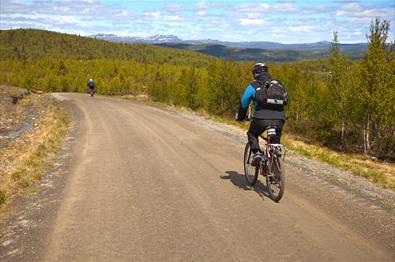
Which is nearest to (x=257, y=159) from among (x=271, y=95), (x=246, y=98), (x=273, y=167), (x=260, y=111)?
(x=273, y=167)

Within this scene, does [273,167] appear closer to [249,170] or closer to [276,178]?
[276,178]

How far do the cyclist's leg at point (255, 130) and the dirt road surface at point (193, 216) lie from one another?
104cm

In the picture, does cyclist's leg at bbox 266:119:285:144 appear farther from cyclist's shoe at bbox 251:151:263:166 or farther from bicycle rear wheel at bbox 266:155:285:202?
cyclist's shoe at bbox 251:151:263:166

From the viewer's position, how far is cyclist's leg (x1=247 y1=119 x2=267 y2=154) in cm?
854

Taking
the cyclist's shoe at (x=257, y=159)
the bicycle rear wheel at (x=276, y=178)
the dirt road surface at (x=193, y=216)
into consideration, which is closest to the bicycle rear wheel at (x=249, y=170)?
the dirt road surface at (x=193, y=216)

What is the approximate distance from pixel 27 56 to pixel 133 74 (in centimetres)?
7513

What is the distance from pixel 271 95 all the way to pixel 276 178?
171cm

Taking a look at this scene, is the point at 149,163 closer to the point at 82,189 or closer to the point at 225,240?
the point at 82,189

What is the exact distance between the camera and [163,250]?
5938mm

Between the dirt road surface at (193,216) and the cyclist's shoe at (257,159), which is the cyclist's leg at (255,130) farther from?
the dirt road surface at (193,216)

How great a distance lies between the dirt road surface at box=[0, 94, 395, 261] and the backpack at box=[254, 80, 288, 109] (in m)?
2.01

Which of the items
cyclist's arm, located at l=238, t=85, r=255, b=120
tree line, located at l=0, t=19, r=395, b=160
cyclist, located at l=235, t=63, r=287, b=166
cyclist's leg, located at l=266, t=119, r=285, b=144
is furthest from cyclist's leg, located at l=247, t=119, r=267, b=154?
tree line, located at l=0, t=19, r=395, b=160

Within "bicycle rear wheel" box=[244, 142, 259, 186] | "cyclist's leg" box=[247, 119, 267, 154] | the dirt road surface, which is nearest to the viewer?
the dirt road surface

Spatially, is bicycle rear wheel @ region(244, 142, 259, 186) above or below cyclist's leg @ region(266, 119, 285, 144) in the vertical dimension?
below
